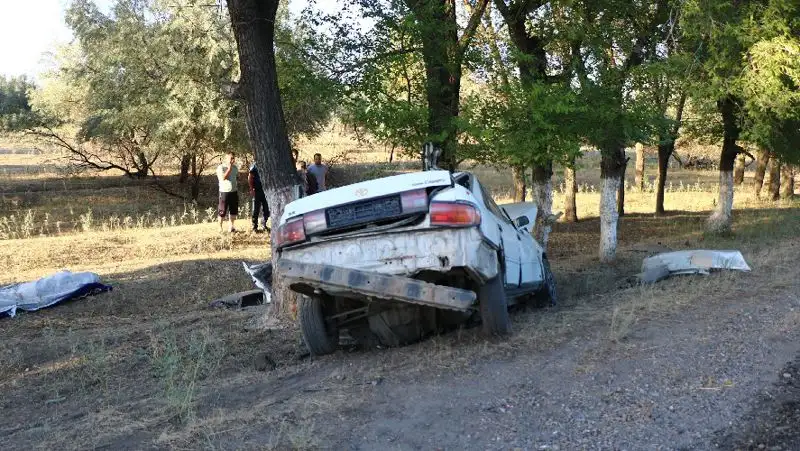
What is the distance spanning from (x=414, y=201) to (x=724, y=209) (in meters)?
14.6

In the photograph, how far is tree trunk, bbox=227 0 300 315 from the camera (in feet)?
25.4

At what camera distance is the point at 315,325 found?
20.0ft

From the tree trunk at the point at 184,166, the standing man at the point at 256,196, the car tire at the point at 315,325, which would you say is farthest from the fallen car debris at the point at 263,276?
the tree trunk at the point at 184,166

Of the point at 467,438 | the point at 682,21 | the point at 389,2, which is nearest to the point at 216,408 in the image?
the point at 467,438

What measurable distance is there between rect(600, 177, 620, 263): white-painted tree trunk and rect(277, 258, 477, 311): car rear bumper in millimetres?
9467

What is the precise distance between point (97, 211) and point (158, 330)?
18583mm

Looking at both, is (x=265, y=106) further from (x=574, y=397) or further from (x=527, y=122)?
(x=574, y=397)

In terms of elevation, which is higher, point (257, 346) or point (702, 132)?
point (702, 132)

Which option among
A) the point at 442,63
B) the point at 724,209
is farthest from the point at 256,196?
the point at 724,209

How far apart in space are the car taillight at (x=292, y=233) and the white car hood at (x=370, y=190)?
0.20ft

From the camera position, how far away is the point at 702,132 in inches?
784

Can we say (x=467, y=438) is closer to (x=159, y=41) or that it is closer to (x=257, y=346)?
(x=257, y=346)

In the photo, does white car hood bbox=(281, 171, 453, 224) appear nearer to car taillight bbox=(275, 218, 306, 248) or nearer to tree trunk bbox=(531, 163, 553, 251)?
car taillight bbox=(275, 218, 306, 248)

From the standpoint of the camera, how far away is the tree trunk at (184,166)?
2650 centimetres
